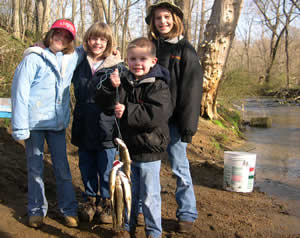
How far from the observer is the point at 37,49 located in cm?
323

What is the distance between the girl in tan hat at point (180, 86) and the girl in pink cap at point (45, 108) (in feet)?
3.16

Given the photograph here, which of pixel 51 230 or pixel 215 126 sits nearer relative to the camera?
pixel 51 230

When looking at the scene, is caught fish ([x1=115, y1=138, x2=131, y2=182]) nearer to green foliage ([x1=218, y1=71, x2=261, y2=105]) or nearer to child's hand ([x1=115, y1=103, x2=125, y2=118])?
child's hand ([x1=115, y1=103, x2=125, y2=118])

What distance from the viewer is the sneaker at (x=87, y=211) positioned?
11.6ft

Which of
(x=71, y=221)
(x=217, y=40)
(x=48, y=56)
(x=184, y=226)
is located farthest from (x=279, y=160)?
(x=48, y=56)

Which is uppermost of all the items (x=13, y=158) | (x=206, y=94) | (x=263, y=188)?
(x=206, y=94)

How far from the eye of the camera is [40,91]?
129 inches

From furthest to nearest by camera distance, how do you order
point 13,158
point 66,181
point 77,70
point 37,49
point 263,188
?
1. point 263,188
2. point 13,158
3. point 77,70
4. point 66,181
5. point 37,49

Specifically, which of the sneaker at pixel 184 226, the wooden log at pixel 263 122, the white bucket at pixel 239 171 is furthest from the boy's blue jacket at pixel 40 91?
the wooden log at pixel 263 122

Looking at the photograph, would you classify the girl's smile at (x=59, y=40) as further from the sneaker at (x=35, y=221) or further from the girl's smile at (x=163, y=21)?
the sneaker at (x=35, y=221)

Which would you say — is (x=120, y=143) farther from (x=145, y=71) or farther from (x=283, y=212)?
(x=283, y=212)

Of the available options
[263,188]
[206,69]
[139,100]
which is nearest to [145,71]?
[139,100]

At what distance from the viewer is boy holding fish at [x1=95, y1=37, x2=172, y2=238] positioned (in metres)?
2.81

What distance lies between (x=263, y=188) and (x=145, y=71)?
3.50 meters
